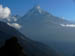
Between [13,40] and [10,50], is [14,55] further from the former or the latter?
[13,40]

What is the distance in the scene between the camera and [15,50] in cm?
2641

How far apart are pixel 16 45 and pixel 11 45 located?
2.37 feet

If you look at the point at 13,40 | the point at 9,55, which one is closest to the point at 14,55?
the point at 9,55

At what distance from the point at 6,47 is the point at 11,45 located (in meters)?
0.73

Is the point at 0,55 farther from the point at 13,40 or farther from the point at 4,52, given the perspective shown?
the point at 13,40

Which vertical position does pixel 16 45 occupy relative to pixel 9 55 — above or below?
above

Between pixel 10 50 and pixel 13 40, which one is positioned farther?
pixel 13 40

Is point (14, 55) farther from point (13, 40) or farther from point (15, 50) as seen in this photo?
point (13, 40)

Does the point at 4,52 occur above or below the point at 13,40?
below

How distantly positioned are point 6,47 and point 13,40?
5.53 ft

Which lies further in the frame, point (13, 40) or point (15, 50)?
point (13, 40)

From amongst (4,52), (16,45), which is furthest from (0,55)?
(16,45)

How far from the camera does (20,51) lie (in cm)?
2716

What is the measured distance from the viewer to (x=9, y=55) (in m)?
25.9
